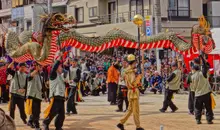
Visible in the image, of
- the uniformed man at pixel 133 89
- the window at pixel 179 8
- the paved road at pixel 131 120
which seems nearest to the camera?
the uniformed man at pixel 133 89

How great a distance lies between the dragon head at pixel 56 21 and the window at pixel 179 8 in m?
23.4

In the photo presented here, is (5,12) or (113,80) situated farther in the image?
(5,12)

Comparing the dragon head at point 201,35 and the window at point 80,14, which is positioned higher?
the window at point 80,14

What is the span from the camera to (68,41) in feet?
52.7

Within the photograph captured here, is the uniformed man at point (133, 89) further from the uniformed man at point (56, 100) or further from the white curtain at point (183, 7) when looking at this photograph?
the white curtain at point (183, 7)

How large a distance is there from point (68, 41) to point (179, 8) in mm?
21025

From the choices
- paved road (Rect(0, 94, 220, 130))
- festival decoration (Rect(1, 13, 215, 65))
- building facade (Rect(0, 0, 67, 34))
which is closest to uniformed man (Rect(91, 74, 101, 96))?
paved road (Rect(0, 94, 220, 130))

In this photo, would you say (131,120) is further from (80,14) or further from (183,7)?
(80,14)

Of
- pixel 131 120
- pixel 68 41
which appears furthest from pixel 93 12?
Answer: pixel 131 120

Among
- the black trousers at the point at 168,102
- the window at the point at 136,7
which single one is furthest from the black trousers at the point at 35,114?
A: the window at the point at 136,7

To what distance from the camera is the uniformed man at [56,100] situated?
11.6 metres

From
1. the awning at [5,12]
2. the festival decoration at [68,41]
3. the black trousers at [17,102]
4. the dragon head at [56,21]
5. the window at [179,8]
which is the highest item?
the awning at [5,12]

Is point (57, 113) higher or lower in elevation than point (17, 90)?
lower

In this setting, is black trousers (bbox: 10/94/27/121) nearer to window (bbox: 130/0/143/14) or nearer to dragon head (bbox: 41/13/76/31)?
dragon head (bbox: 41/13/76/31)
